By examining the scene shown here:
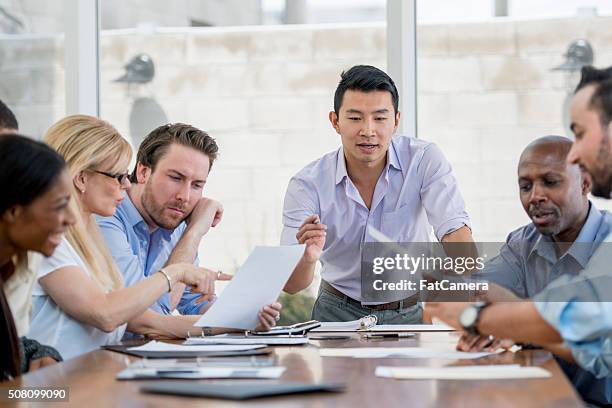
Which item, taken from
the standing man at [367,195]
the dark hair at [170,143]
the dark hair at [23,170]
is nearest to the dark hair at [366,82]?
the standing man at [367,195]

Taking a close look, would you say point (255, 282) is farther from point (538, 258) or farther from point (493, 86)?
point (493, 86)

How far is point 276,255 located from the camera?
2572 mm

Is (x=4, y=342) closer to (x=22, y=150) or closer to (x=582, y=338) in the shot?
(x=22, y=150)

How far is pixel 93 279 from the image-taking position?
243 centimetres

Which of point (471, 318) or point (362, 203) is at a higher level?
point (362, 203)

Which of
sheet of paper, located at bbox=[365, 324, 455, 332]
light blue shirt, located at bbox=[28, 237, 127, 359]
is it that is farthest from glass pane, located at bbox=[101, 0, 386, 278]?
light blue shirt, located at bbox=[28, 237, 127, 359]

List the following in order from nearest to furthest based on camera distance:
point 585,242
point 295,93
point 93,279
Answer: point 93,279
point 585,242
point 295,93

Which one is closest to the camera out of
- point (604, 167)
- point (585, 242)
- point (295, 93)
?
point (604, 167)

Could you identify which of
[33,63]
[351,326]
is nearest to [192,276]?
[351,326]

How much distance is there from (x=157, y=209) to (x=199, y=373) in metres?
1.40

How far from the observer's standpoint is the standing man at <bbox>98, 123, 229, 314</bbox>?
3.06 m

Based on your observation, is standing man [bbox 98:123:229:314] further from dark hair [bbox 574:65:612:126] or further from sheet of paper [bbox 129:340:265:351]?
dark hair [bbox 574:65:612:126]

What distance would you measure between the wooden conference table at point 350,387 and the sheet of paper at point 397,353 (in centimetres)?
5

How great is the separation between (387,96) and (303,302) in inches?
45.6
